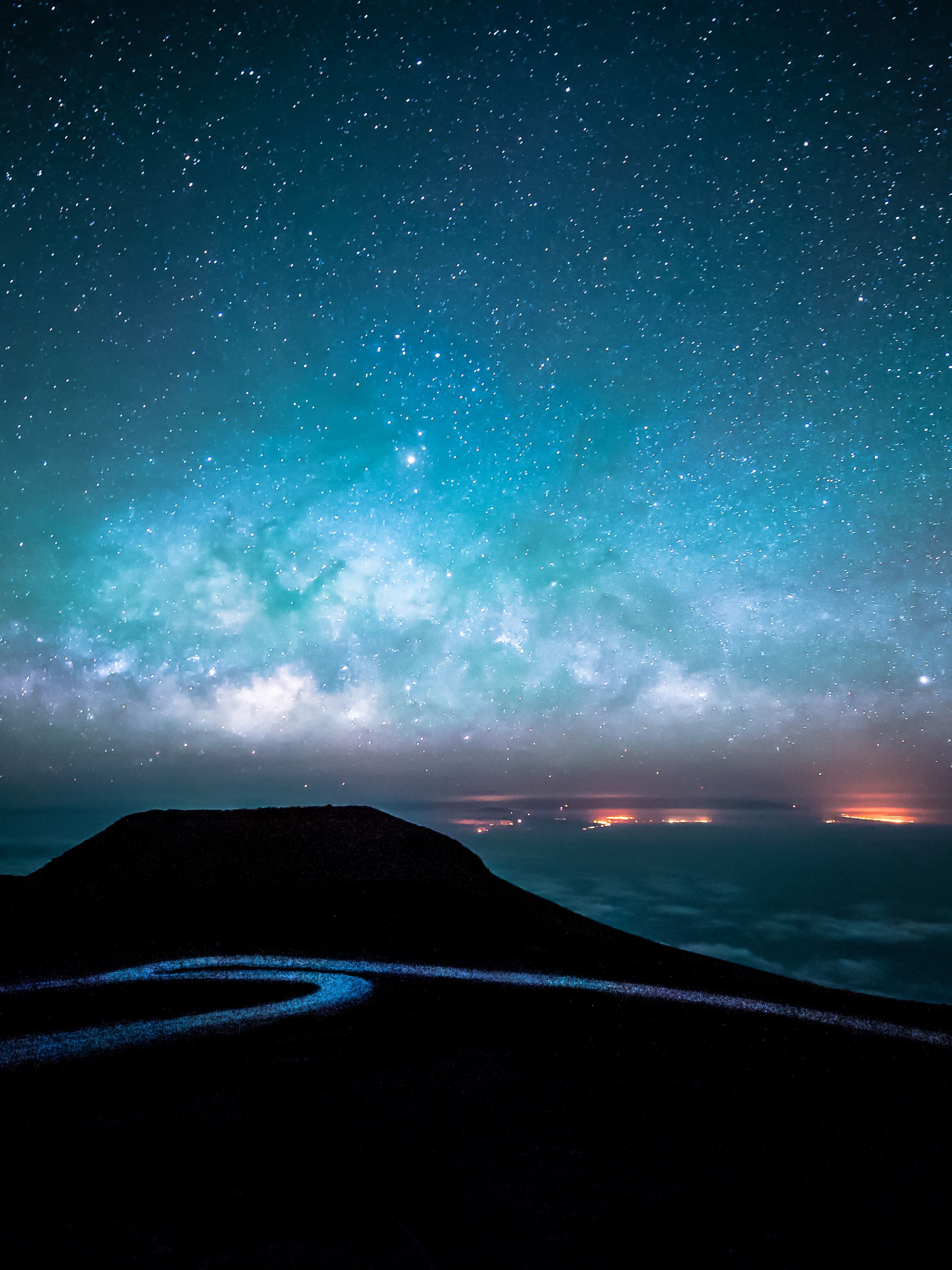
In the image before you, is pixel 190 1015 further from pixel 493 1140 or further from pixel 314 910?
pixel 314 910

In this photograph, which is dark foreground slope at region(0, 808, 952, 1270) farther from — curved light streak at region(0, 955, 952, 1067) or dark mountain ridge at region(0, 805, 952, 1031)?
dark mountain ridge at region(0, 805, 952, 1031)

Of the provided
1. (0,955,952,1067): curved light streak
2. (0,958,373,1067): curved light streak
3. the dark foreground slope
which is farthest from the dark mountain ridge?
(0,958,373,1067): curved light streak

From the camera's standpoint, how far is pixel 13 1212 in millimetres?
4137

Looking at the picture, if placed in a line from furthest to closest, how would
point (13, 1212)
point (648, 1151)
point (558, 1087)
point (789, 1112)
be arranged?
point (558, 1087)
point (789, 1112)
point (648, 1151)
point (13, 1212)

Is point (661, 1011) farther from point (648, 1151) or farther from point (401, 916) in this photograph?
point (401, 916)

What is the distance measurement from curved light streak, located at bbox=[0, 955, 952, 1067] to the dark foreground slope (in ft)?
1.15

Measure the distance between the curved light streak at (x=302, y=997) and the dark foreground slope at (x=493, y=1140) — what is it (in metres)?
0.35

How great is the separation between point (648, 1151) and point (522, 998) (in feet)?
13.9

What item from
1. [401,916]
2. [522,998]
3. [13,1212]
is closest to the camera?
[13,1212]

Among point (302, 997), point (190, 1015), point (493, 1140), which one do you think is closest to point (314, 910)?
point (302, 997)

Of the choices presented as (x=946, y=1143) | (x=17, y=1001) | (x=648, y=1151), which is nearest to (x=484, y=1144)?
(x=648, y=1151)

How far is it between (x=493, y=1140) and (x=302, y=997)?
15.9ft

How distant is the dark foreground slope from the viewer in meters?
4.01

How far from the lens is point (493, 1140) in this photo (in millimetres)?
5211
